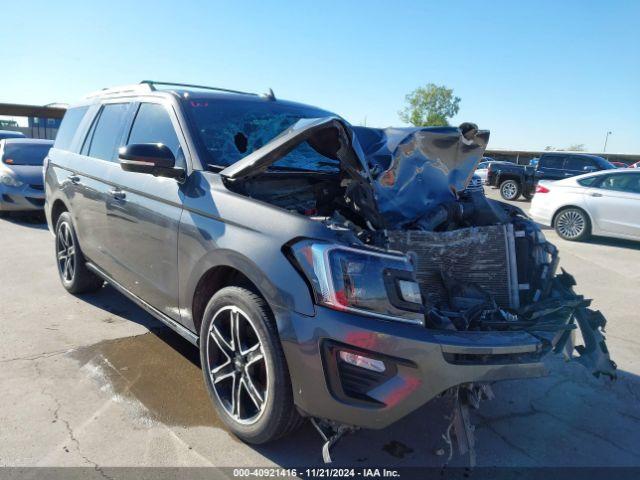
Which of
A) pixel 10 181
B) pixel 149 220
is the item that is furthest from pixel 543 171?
pixel 149 220

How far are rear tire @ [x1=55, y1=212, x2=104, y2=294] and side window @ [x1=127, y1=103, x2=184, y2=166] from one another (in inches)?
58.5

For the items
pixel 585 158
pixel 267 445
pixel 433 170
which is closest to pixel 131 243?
pixel 267 445

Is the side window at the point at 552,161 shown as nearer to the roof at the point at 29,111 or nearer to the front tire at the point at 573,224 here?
the front tire at the point at 573,224

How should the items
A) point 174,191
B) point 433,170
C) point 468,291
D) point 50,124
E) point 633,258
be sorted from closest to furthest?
point 468,291
point 174,191
point 433,170
point 633,258
point 50,124

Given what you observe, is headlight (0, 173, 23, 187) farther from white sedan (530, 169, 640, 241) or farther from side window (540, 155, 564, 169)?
side window (540, 155, 564, 169)

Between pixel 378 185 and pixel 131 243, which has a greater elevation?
pixel 378 185

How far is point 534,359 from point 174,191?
2.28 meters

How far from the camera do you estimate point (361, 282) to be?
2.27m

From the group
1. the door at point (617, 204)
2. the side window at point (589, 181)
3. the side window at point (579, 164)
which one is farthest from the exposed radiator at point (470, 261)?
the side window at point (579, 164)

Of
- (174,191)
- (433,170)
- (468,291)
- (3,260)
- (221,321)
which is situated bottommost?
(3,260)

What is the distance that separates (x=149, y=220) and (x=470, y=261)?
2.10 meters

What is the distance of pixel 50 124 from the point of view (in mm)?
33250

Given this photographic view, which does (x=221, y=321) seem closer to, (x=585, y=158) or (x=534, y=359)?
(x=534, y=359)

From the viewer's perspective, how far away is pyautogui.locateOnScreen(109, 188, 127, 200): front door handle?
371 cm
